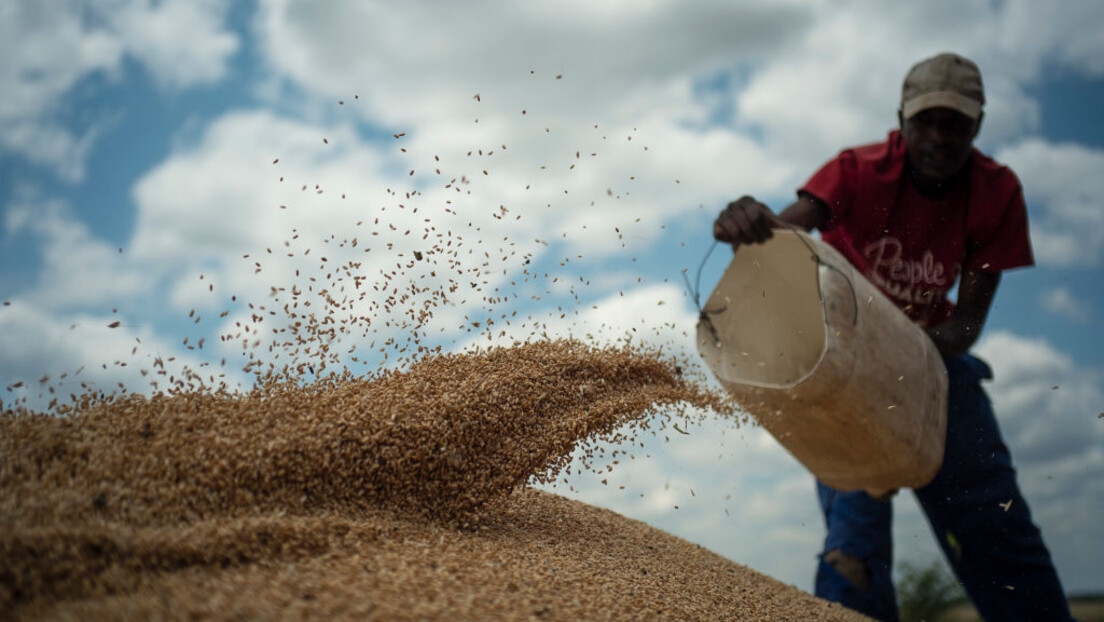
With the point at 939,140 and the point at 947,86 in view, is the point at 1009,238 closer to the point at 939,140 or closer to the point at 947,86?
the point at 939,140

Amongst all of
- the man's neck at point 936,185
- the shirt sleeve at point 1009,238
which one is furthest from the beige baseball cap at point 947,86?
the shirt sleeve at point 1009,238

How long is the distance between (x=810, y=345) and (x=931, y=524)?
113 cm

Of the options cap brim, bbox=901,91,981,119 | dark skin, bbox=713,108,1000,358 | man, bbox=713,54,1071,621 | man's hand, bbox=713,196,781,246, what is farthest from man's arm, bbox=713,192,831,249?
cap brim, bbox=901,91,981,119

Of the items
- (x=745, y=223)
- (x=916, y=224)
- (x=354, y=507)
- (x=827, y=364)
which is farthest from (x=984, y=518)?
(x=354, y=507)

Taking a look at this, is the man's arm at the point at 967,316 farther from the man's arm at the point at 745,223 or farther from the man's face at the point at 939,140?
the man's arm at the point at 745,223

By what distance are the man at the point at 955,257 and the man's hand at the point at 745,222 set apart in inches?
18.0

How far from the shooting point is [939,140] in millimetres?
3043

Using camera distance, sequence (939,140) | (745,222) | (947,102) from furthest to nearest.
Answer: (939,140) → (947,102) → (745,222)

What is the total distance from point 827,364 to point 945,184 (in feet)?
4.31

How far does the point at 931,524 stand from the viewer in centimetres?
328

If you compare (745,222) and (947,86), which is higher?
(947,86)

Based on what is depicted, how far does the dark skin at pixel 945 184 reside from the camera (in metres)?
3.04

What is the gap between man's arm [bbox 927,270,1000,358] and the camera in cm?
314

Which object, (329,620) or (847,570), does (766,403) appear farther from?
(329,620)
